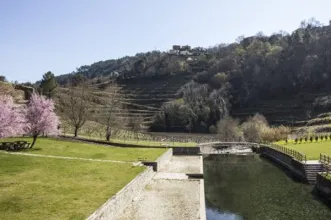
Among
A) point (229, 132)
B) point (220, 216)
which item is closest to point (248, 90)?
point (229, 132)

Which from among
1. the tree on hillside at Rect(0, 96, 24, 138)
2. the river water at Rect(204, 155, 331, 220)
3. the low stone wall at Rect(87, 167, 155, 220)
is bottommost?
the river water at Rect(204, 155, 331, 220)

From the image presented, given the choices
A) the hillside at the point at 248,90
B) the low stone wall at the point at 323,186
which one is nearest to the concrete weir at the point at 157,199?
the low stone wall at the point at 323,186

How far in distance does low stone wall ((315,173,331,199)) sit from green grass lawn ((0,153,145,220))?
14496 millimetres

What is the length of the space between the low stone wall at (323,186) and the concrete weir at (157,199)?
9548 millimetres

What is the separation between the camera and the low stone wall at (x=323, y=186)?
27656 millimetres

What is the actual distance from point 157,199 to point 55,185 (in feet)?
23.2

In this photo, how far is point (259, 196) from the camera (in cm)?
2970

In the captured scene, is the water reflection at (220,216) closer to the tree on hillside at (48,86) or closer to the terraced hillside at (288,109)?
the tree on hillside at (48,86)

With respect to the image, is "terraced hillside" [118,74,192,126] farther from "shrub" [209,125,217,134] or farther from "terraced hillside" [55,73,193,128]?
"shrub" [209,125,217,134]

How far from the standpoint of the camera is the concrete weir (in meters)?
20.1

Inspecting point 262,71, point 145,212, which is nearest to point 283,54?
point 262,71

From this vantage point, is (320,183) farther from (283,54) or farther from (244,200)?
(283,54)

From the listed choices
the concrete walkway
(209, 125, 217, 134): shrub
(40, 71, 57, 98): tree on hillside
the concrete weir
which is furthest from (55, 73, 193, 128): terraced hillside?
the concrete walkway

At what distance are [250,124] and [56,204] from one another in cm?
7026
